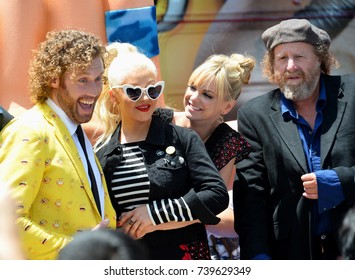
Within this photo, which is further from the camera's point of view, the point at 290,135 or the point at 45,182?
the point at 290,135

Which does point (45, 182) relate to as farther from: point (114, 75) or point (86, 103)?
point (114, 75)

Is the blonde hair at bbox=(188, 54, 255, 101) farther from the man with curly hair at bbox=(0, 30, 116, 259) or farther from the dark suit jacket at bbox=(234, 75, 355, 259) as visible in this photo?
the man with curly hair at bbox=(0, 30, 116, 259)

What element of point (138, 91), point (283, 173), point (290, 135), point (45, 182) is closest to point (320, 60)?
point (290, 135)

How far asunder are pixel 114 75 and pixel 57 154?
0.64 meters

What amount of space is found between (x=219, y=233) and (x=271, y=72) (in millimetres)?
806

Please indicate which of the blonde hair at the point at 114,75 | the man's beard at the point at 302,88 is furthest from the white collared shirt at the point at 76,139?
the man's beard at the point at 302,88

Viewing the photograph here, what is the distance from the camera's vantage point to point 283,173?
333cm

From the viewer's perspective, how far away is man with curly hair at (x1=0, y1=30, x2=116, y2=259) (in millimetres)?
2600

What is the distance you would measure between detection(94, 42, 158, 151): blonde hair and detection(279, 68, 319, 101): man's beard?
585 millimetres

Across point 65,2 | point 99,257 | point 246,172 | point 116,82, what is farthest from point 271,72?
point 99,257

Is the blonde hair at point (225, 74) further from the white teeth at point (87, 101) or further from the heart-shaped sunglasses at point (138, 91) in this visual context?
the white teeth at point (87, 101)

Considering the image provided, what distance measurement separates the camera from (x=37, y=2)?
3650 mm

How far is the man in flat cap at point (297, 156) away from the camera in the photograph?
128 inches
